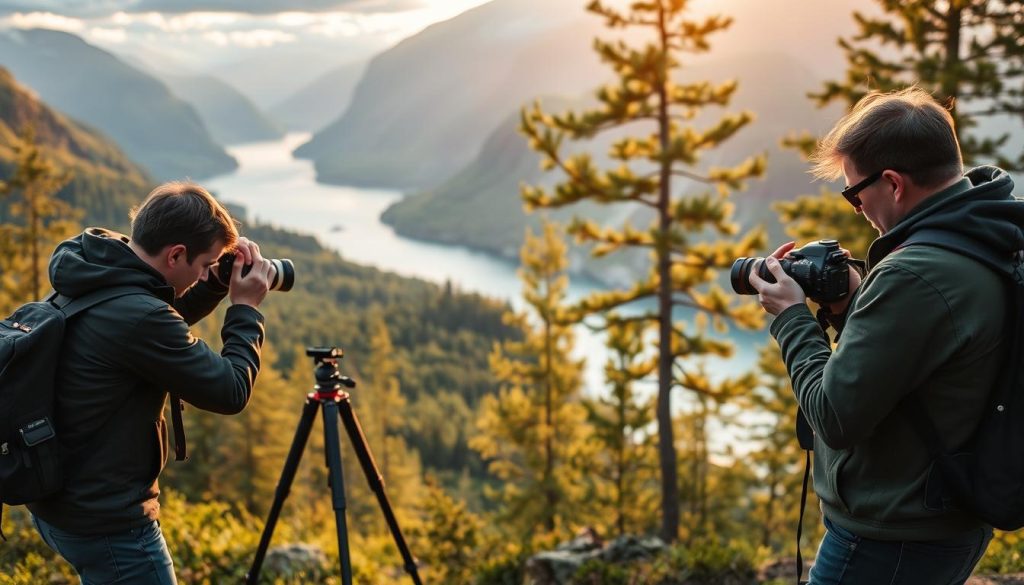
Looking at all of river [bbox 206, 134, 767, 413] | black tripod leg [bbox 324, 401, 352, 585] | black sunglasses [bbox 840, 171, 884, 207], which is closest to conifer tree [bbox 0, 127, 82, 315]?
black tripod leg [bbox 324, 401, 352, 585]

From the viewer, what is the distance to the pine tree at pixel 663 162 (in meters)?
11.9

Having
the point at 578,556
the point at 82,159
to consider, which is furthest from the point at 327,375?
the point at 82,159

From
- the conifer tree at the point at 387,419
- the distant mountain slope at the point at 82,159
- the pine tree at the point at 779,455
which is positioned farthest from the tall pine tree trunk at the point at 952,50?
the distant mountain slope at the point at 82,159

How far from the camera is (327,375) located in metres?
3.61

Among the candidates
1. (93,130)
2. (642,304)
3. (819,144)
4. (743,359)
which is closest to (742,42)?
(642,304)

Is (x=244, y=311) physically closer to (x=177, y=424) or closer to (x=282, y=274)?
(x=282, y=274)

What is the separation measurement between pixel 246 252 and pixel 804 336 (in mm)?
1934

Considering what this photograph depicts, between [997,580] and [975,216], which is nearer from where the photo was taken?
[975,216]

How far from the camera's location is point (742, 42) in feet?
532

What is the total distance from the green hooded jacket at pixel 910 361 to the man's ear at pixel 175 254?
1.93 meters

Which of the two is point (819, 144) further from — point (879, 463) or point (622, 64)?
point (622, 64)

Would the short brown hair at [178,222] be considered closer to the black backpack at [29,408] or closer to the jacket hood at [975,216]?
the black backpack at [29,408]

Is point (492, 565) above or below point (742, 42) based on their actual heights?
below

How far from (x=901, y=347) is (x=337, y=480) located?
256cm
